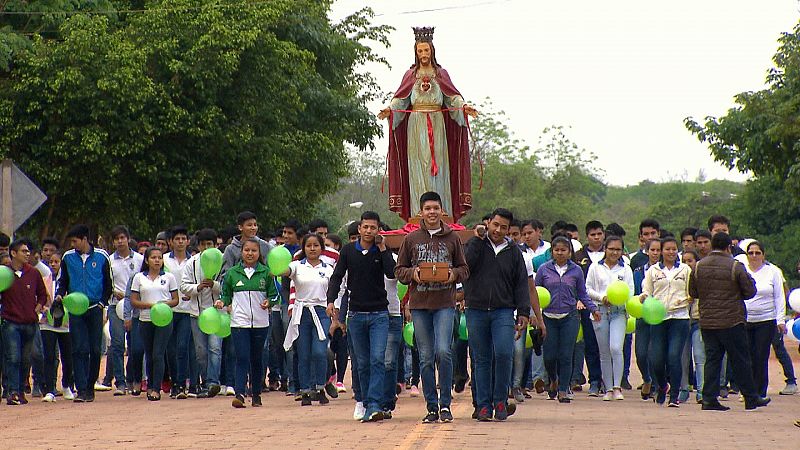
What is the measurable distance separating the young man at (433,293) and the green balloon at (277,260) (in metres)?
2.77

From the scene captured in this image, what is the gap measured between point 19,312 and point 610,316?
6805 mm

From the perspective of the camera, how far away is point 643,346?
17.2 metres

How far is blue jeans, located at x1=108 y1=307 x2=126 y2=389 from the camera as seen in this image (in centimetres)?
1912

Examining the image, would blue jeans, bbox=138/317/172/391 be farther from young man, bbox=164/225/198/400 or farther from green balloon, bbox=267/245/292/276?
green balloon, bbox=267/245/292/276

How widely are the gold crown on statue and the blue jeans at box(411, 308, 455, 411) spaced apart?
20.6ft

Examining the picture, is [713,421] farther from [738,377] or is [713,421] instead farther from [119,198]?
[119,198]

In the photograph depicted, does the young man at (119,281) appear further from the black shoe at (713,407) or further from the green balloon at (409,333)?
the black shoe at (713,407)

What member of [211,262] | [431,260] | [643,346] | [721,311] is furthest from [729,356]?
[211,262]

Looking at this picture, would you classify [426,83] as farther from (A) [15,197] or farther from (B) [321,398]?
(A) [15,197]

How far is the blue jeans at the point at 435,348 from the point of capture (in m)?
13.6

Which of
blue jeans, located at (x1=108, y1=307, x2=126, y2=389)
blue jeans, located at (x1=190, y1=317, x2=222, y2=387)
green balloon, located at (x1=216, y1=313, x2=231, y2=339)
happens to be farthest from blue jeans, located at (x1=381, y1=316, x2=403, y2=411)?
blue jeans, located at (x1=108, y1=307, x2=126, y2=389)

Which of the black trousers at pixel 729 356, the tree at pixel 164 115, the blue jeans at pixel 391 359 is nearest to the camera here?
the blue jeans at pixel 391 359

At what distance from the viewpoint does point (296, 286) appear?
16.3m

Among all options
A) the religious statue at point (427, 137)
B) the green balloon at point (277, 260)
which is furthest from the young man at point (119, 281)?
the religious statue at point (427, 137)
